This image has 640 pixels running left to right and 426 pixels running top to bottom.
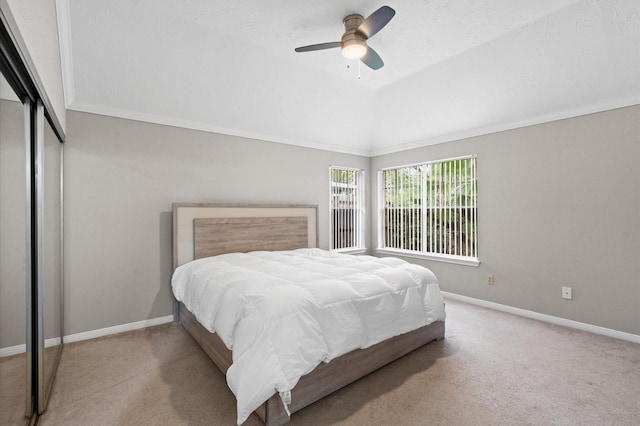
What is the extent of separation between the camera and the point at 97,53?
273 cm

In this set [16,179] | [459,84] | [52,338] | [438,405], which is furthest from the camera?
[459,84]

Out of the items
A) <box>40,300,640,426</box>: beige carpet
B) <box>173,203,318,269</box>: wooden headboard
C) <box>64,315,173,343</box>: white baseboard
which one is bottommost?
<box>40,300,640,426</box>: beige carpet

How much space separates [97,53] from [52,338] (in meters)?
2.39

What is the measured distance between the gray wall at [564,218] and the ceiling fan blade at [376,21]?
95.1 inches

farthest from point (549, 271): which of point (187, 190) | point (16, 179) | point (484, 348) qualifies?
point (16, 179)

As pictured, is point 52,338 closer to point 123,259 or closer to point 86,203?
point 123,259

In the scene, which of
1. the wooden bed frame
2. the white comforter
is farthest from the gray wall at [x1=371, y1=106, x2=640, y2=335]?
the white comforter

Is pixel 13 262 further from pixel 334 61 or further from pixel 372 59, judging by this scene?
pixel 334 61

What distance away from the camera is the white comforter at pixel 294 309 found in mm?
1667

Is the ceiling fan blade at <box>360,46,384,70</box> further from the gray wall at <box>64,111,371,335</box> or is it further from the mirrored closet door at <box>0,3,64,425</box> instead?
the mirrored closet door at <box>0,3,64,425</box>

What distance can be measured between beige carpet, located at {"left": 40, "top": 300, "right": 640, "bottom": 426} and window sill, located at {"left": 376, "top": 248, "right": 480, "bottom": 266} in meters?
1.24

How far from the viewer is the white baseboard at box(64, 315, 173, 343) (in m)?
2.96

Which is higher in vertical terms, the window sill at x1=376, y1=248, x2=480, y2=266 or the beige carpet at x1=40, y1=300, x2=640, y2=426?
the window sill at x1=376, y1=248, x2=480, y2=266

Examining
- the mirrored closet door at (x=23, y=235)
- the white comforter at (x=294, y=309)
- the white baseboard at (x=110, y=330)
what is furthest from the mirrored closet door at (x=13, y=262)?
the white comforter at (x=294, y=309)
